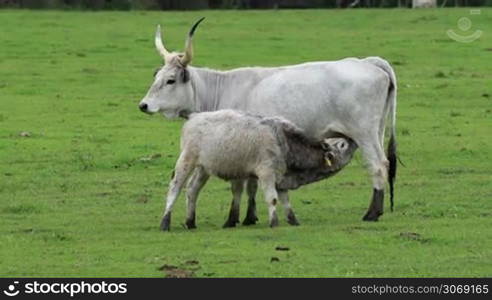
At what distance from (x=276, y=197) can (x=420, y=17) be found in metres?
27.9

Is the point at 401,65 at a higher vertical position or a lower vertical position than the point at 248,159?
lower

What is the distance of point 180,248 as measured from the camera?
1486cm

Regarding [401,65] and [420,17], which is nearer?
[401,65]

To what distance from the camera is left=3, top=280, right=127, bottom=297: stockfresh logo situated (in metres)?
12.4

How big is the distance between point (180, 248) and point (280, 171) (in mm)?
1746

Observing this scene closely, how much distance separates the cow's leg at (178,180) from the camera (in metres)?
16.1

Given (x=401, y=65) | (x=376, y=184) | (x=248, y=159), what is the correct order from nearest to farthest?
1. (x=248, y=159)
2. (x=376, y=184)
3. (x=401, y=65)

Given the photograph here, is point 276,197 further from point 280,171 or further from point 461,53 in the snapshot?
point 461,53

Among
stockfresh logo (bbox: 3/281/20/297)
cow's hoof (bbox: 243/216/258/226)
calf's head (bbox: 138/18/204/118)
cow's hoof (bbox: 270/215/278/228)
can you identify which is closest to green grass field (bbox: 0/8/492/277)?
cow's hoof (bbox: 243/216/258/226)

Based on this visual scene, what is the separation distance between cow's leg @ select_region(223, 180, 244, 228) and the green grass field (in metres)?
0.25

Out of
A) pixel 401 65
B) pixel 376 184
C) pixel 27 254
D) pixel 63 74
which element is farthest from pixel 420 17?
pixel 27 254

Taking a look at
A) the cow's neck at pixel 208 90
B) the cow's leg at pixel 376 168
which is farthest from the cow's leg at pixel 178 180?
the cow's leg at pixel 376 168

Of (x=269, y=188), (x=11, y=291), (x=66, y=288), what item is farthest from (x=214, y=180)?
(x=11, y=291)

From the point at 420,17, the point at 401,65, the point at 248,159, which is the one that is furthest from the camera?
the point at 420,17
